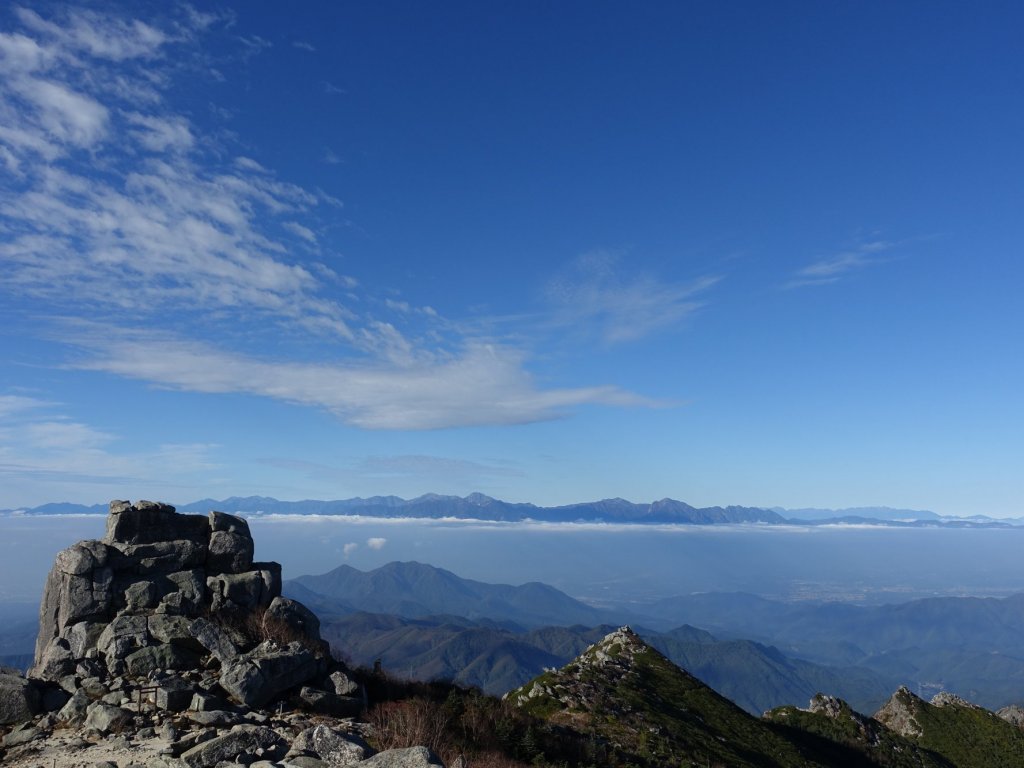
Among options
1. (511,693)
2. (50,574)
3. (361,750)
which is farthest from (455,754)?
(511,693)

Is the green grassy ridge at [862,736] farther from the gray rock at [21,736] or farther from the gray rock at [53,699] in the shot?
the gray rock at [21,736]

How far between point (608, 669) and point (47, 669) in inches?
2811

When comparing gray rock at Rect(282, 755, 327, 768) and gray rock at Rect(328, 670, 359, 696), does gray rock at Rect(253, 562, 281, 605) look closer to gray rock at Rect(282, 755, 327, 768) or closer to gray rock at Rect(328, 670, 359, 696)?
gray rock at Rect(328, 670, 359, 696)

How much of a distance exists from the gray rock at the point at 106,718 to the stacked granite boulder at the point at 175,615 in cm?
129

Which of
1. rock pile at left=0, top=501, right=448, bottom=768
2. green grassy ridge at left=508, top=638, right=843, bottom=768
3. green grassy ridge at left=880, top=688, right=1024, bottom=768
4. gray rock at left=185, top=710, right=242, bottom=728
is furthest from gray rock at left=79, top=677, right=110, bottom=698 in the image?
green grassy ridge at left=880, top=688, right=1024, bottom=768

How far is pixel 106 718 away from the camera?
2081cm

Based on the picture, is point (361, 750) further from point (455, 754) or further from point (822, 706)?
point (822, 706)

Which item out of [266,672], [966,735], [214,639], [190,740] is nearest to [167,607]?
[214,639]

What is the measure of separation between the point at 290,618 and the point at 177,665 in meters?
4.64

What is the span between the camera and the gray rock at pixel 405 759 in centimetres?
1652

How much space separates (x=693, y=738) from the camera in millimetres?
58938

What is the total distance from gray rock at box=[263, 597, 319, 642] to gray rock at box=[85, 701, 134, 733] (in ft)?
20.3

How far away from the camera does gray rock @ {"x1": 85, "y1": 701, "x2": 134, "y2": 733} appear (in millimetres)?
20625

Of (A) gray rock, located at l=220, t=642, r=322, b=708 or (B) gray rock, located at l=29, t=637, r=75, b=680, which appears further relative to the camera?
(B) gray rock, located at l=29, t=637, r=75, b=680
